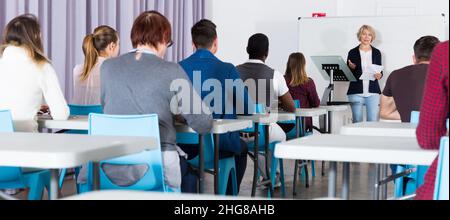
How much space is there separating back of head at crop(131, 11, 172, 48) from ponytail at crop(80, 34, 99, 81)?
1.60 metres

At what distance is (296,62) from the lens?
592 centimetres

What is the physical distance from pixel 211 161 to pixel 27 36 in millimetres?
1186

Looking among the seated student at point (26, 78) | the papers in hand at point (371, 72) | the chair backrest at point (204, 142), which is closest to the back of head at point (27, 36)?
the seated student at point (26, 78)

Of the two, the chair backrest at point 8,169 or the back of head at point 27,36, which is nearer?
the chair backrest at point 8,169

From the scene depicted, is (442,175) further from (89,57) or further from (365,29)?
(365,29)

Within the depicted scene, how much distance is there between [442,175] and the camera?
172 cm

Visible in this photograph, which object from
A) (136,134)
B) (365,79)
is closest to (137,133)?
(136,134)

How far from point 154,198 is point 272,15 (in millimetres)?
7897

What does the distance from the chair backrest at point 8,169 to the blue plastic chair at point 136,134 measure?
37cm

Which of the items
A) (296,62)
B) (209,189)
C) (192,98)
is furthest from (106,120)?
(296,62)

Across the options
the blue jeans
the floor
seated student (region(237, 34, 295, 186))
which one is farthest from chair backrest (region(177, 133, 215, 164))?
the blue jeans

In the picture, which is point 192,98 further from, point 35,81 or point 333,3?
point 333,3

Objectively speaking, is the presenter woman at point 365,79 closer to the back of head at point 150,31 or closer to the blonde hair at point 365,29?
the blonde hair at point 365,29

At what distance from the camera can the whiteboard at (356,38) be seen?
26.7 feet
